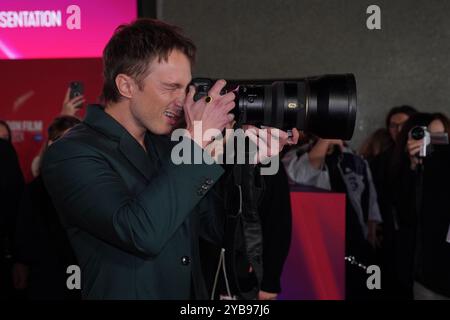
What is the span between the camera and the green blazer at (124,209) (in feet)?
2.74

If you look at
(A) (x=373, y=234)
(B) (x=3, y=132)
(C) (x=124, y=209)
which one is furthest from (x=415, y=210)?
(B) (x=3, y=132)

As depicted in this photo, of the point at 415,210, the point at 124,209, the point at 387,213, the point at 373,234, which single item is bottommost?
the point at 373,234

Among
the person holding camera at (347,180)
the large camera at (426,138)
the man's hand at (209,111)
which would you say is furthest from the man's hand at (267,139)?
the person holding camera at (347,180)

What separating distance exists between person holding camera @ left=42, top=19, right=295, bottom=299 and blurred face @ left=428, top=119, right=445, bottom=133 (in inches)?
→ 48.5

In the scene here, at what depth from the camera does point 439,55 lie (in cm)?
330

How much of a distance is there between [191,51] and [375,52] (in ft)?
8.62

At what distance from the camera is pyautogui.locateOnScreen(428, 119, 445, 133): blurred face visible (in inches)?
81.2

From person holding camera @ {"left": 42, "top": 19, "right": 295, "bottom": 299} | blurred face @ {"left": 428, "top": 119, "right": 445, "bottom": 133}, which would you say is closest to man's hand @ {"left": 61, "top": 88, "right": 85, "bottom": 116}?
person holding camera @ {"left": 42, "top": 19, "right": 295, "bottom": 299}

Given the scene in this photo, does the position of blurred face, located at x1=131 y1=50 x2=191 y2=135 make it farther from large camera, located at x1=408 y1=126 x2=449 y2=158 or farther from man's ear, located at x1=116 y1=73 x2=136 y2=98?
large camera, located at x1=408 y1=126 x2=449 y2=158

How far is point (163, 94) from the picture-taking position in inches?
38.2

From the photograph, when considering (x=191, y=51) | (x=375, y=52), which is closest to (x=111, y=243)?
(x=191, y=51)

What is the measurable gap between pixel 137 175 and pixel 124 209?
138 millimetres

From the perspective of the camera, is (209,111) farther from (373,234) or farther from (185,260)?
(373,234)
